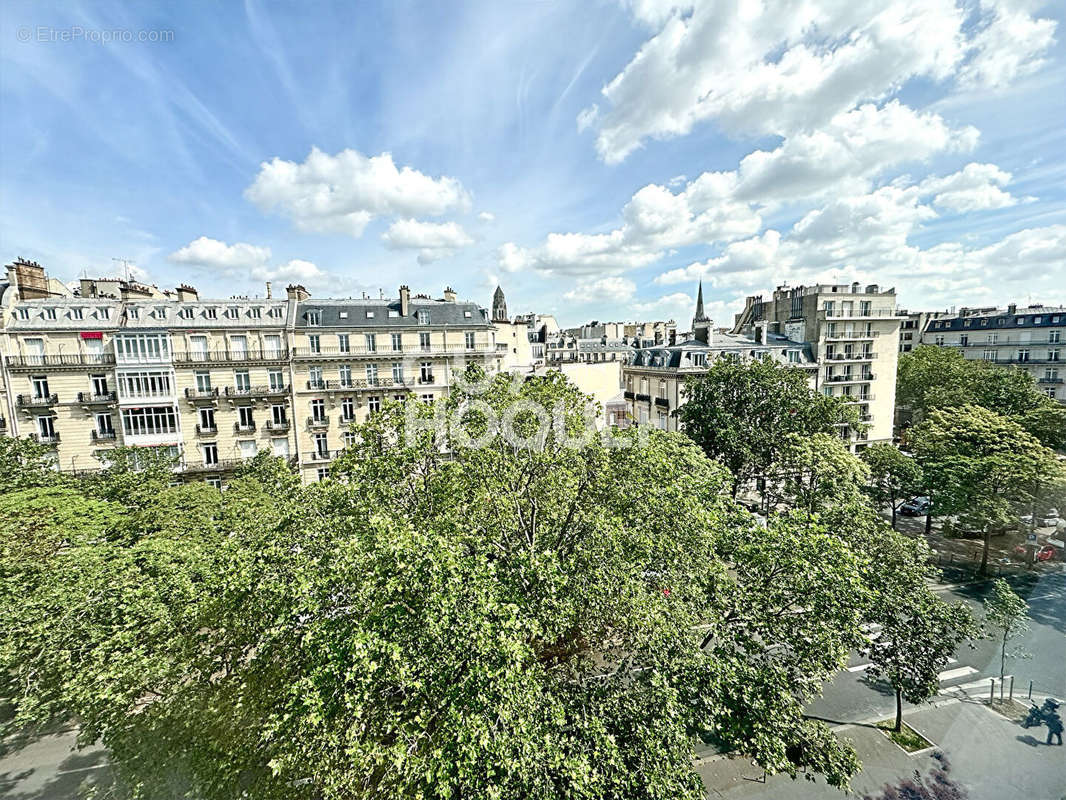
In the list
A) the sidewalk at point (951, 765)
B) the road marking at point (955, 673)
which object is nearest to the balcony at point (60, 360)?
the sidewalk at point (951, 765)

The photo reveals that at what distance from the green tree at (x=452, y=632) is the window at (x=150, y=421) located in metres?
19.7

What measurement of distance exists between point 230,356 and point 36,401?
12.0 meters

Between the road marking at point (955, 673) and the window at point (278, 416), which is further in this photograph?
the window at point (278, 416)

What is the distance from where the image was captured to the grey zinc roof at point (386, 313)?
3684 cm

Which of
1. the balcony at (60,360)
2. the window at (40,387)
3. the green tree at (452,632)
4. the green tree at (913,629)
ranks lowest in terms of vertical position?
the green tree at (913,629)

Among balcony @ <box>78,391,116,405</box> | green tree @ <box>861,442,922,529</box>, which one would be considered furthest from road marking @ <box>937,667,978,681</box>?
balcony @ <box>78,391,116,405</box>

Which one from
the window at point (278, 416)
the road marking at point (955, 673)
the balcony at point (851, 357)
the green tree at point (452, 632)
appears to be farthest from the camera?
the balcony at point (851, 357)

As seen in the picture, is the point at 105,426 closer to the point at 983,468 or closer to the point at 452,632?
the point at 452,632

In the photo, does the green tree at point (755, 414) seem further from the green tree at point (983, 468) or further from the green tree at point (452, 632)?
the green tree at point (452, 632)

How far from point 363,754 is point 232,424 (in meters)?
33.1

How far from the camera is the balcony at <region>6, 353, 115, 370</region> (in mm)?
31344

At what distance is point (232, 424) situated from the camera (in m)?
35.1

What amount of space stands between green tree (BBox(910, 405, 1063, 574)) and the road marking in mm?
9388

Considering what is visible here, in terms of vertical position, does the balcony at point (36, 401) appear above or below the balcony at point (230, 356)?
below
